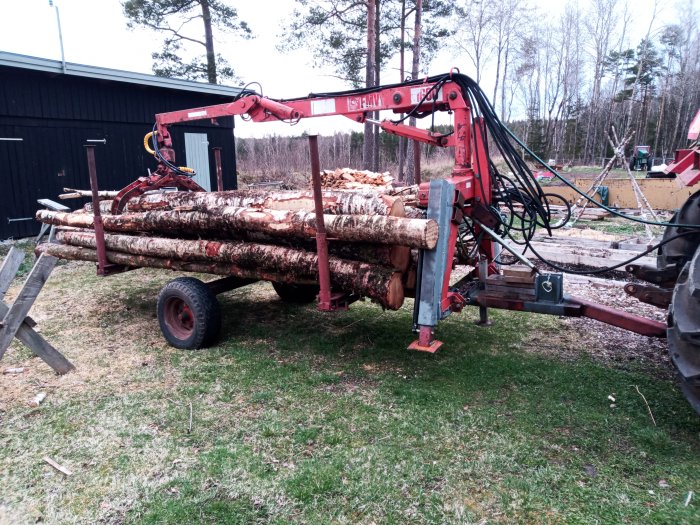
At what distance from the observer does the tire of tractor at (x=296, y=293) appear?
271 inches

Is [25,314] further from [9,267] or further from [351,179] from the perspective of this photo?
[351,179]

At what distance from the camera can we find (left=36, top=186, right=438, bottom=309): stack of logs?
4355mm

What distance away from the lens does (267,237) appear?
17.0ft

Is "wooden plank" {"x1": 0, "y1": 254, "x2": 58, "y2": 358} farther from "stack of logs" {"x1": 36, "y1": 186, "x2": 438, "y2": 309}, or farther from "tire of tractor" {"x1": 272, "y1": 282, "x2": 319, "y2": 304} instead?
"tire of tractor" {"x1": 272, "y1": 282, "x2": 319, "y2": 304}

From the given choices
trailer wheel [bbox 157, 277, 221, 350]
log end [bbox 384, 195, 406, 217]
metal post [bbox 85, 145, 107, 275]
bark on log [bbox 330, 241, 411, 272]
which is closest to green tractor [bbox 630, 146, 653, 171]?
log end [bbox 384, 195, 406, 217]

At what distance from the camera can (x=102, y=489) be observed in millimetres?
3113

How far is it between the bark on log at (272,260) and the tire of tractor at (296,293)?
164 cm

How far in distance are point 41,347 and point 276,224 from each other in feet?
7.83

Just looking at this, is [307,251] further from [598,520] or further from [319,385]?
[598,520]

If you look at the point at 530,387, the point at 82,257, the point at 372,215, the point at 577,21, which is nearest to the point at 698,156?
the point at 530,387

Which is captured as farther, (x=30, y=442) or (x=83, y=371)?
(x=83, y=371)

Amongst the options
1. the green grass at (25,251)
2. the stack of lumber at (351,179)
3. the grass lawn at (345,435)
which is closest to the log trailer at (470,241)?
the grass lawn at (345,435)

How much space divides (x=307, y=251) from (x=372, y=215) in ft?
2.59

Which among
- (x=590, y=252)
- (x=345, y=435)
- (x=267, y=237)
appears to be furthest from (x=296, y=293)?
(x=590, y=252)
